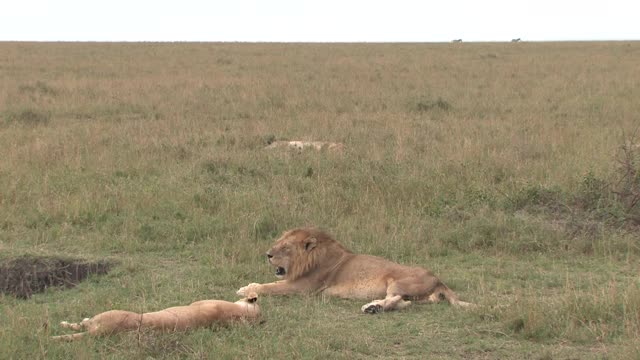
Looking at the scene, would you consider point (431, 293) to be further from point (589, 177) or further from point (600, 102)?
point (600, 102)

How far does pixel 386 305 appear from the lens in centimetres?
544

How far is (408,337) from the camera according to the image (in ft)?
16.0

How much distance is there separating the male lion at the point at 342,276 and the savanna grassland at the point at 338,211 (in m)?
0.14

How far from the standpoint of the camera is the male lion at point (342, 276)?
18.3ft

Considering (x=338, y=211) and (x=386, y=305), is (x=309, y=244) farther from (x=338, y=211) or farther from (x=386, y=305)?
(x=338, y=211)

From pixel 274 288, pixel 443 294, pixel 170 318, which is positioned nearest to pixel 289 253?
→ pixel 274 288

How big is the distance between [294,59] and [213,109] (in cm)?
1390

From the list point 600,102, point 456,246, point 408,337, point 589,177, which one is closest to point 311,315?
point 408,337

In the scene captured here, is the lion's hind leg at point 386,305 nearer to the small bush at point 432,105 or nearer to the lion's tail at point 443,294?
the lion's tail at point 443,294

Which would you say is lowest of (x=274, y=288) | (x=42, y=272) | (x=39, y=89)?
(x=42, y=272)

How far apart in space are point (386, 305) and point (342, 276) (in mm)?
598

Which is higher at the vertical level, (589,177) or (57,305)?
(589,177)

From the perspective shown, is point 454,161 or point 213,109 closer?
point 454,161

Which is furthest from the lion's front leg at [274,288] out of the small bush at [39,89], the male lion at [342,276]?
the small bush at [39,89]
